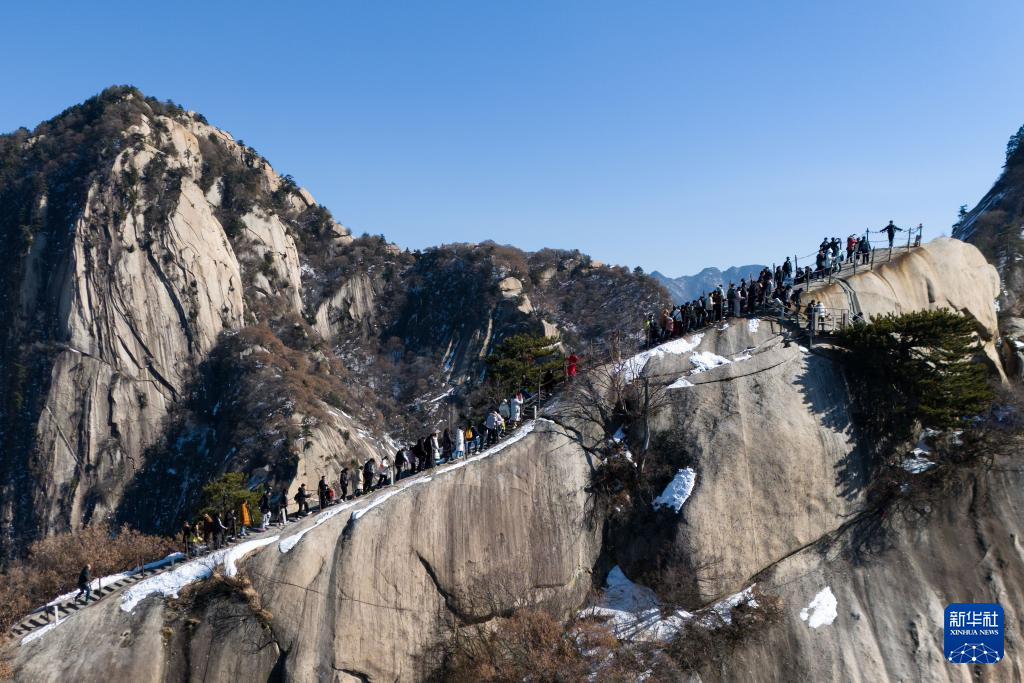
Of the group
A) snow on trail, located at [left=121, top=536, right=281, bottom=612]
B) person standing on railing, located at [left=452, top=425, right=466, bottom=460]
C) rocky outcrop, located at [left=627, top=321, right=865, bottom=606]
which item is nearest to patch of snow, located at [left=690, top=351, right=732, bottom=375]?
rocky outcrop, located at [left=627, top=321, right=865, bottom=606]

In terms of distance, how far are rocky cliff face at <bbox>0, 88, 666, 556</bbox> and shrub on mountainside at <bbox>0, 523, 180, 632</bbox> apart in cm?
3437

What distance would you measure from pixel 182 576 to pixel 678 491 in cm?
1785

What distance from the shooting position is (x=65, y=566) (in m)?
31.3

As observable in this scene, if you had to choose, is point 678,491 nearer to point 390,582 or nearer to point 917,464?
point 917,464

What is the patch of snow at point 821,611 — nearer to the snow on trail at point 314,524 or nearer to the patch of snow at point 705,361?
the patch of snow at point 705,361

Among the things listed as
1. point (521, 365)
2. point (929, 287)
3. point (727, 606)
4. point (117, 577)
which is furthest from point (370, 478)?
point (929, 287)

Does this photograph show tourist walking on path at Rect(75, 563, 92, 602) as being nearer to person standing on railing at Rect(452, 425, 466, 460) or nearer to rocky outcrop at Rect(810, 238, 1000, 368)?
person standing on railing at Rect(452, 425, 466, 460)

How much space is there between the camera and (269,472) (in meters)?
68.8

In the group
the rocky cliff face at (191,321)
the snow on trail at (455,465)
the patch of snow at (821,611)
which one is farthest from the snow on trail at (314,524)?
the rocky cliff face at (191,321)

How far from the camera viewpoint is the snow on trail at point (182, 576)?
993 inches

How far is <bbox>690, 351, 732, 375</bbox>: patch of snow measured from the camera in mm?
32094

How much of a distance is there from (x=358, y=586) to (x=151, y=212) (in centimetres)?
7741

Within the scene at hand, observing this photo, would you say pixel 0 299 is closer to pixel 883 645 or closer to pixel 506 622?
pixel 506 622

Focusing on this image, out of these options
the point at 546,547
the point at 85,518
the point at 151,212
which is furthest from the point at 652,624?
the point at 151,212
